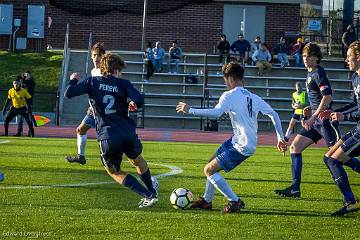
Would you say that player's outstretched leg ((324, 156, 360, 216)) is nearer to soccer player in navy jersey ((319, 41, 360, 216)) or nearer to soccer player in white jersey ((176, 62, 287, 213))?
soccer player in navy jersey ((319, 41, 360, 216))

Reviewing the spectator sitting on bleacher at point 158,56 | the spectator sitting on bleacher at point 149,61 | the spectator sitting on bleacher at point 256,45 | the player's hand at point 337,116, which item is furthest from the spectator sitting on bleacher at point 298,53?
the player's hand at point 337,116

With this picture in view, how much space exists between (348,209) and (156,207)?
85.9 inches

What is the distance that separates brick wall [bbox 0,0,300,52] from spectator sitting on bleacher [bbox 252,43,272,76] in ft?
16.8

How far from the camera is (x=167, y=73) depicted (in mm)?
37938

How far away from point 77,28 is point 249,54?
8963 mm

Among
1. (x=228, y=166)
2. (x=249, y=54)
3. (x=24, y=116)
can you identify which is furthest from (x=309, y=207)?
(x=249, y=54)

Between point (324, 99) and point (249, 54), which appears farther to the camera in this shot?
point (249, 54)

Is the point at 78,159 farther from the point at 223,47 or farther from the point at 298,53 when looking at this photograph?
the point at 298,53

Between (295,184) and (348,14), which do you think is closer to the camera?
(295,184)

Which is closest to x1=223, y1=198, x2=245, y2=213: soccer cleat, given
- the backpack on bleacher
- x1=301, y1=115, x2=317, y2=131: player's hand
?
x1=301, y1=115, x2=317, y2=131: player's hand

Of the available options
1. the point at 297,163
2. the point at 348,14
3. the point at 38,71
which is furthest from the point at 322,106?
the point at 348,14

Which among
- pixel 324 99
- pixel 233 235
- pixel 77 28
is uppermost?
pixel 77 28

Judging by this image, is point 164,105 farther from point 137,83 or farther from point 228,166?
point 228,166

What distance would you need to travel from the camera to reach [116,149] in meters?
10.5
